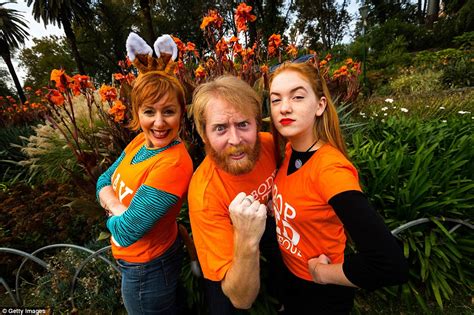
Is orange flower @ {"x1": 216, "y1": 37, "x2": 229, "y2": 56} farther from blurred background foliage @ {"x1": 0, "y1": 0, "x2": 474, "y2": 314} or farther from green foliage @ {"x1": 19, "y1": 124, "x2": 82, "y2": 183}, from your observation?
green foliage @ {"x1": 19, "y1": 124, "x2": 82, "y2": 183}

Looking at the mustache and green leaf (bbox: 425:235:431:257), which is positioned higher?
the mustache

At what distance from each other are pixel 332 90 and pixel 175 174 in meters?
2.90

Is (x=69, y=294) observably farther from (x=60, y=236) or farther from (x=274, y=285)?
(x=274, y=285)

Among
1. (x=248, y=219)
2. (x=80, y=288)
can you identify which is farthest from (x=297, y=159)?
(x=80, y=288)

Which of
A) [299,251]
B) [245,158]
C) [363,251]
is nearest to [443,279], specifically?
[299,251]

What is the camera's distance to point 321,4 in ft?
76.6

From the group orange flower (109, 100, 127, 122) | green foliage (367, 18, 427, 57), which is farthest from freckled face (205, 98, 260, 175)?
green foliage (367, 18, 427, 57)

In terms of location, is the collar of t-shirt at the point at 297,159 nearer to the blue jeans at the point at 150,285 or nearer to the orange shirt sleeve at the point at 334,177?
the orange shirt sleeve at the point at 334,177

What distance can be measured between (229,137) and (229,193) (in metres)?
0.27

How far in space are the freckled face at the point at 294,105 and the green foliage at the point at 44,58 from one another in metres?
29.8

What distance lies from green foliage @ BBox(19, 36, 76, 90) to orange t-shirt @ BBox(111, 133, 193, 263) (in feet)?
96.2

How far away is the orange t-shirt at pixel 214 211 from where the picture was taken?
3.37 ft

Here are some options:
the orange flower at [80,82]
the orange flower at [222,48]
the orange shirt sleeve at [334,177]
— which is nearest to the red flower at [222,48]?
the orange flower at [222,48]

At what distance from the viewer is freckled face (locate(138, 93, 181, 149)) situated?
1251 mm
